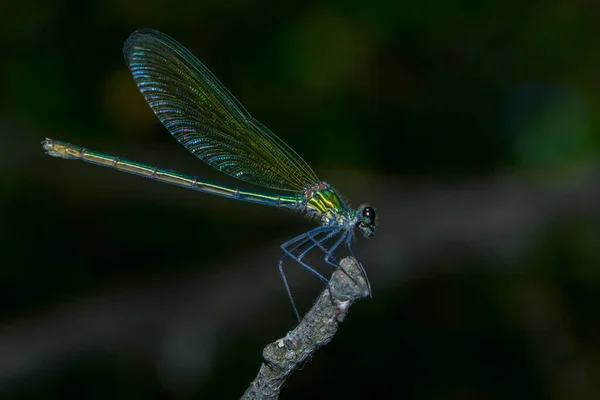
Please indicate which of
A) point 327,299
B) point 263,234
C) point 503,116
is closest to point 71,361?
point 263,234

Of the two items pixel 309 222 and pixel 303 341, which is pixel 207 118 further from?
pixel 303 341

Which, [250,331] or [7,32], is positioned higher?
[7,32]

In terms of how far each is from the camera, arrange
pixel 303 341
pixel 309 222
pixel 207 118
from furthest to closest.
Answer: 1. pixel 309 222
2. pixel 207 118
3. pixel 303 341

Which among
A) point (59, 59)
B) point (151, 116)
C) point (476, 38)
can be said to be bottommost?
point (151, 116)

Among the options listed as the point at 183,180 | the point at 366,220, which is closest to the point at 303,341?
the point at 366,220

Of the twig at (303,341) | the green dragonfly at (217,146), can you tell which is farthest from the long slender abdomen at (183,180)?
the twig at (303,341)

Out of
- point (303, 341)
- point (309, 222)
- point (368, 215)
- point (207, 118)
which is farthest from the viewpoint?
point (309, 222)

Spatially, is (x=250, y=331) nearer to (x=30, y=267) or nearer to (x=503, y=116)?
(x=30, y=267)
